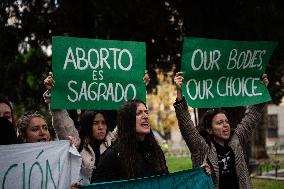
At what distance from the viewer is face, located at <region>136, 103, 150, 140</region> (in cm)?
360

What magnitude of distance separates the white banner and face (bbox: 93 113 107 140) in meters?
0.56

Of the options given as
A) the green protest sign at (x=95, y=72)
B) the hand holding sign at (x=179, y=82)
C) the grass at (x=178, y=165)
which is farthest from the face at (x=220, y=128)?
the grass at (x=178, y=165)

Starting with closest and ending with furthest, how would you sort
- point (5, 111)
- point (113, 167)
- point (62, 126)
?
point (113, 167)
point (62, 126)
point (5, 111)

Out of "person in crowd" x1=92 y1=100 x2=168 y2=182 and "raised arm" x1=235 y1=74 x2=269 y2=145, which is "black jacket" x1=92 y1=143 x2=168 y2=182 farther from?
"raised arm" x1=235 y1=74 x2=269 y2=145

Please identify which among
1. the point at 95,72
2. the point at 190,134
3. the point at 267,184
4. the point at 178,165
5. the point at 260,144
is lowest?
the point at 178,165

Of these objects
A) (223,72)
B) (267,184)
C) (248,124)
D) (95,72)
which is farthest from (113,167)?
(267,184)

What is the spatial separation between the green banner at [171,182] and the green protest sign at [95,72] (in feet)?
3.80

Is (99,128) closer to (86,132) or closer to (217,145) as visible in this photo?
(86,132)

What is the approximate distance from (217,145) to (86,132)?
1.22 m

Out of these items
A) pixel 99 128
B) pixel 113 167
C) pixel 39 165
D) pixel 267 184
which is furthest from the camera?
pixel 267 184

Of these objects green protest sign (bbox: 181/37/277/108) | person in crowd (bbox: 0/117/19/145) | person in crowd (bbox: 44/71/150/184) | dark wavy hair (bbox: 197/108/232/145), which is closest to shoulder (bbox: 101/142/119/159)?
person in crowd (bbox: 44/71/150/184)

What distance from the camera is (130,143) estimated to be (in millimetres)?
3498

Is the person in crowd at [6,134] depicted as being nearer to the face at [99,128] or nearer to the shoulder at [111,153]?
the face at [99,128]

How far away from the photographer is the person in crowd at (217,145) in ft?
14.0
